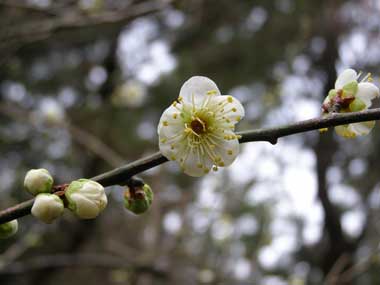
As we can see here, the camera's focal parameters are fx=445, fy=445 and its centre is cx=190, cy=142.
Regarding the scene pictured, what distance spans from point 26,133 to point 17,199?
0.57m

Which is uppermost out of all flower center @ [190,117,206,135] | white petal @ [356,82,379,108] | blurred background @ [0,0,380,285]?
blurred background @ [0,0,380,285]

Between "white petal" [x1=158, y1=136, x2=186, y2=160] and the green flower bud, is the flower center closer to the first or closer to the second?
"white petal" [x1=158, y1=136, x2=186, y2=160]

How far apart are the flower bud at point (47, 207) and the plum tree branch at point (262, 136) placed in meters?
0.02

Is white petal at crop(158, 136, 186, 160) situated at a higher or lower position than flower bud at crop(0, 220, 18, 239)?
higher

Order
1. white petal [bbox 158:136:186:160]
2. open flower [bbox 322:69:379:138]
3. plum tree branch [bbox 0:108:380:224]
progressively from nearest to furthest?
plum tree branch [bbox 0:108:380:224], white petal [bbox 158:136:186:160], open flower [bbox 322:69:379:138]

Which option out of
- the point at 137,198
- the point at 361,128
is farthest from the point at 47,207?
the point at 361,128

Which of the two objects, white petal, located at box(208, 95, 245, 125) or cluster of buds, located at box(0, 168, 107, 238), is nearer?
cluster of buds, located at box(0, 168, 107, 238)

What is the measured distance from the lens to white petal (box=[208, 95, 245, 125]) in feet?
2.89

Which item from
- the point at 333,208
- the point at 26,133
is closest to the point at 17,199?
the point at 26,133

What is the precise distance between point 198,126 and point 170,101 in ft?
8.61

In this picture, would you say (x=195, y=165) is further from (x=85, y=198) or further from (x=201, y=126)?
(x=85, y=198)

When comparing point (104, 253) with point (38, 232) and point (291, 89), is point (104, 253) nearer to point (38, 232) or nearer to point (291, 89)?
point (38, 232)

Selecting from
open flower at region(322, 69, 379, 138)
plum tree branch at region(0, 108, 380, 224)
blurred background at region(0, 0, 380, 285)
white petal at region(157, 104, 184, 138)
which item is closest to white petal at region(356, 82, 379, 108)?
open flower at region(322, 69, 379, 138)

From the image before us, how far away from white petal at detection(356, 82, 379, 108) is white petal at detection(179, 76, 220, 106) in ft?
0.92
